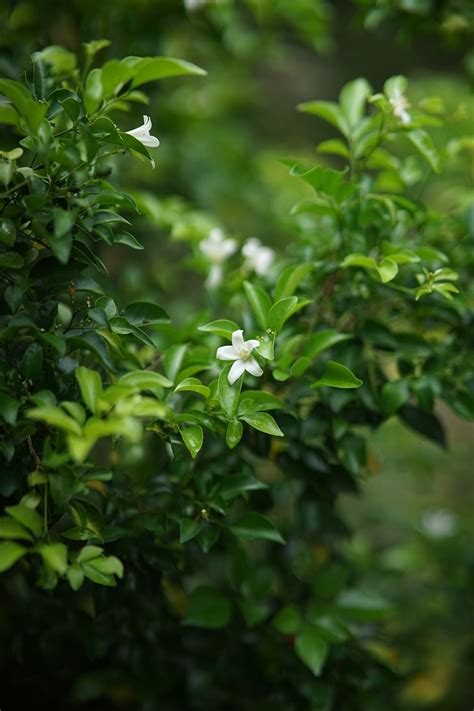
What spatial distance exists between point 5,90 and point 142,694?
45.5 inches

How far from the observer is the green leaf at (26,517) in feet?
2.69

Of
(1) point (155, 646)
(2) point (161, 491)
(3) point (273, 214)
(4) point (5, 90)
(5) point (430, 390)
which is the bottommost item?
(1) point (155, 646)

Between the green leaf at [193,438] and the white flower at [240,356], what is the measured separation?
0.08m

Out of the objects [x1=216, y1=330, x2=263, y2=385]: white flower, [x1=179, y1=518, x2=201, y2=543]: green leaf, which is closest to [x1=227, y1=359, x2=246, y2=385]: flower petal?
[x1=216, y1=330, x2=263, y2=385]: white flower

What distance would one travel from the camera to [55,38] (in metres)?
1.83

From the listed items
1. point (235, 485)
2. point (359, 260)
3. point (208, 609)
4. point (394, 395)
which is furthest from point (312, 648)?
point (359, 260)

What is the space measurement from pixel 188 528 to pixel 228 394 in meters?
0.21

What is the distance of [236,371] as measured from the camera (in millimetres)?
926

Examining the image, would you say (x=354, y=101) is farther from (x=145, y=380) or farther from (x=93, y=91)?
(x=145, y=380)

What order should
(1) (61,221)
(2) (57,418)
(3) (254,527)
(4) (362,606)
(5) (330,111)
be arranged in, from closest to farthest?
(2) (57,418) < (1) (61,221) < (3) (254,527) < (5) (330,111) < (4) (362,606)

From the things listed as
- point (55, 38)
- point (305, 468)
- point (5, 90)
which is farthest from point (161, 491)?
point (55, 38)

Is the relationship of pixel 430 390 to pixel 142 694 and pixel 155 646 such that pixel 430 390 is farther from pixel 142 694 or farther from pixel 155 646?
pixel 142 694

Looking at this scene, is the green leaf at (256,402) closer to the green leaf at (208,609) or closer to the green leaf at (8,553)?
the green leaf at (8,553)

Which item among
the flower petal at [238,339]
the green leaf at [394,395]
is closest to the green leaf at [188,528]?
the flower petal at [238,339]
